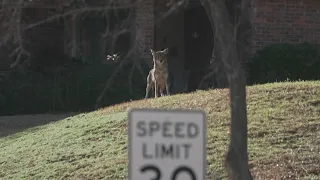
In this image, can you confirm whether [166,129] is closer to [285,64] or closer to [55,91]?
[285,64]

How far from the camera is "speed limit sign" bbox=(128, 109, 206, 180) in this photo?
4.31 meters

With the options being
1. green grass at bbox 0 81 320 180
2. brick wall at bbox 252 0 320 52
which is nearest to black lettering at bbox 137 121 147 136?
green grass at bbox 0 81 320 180

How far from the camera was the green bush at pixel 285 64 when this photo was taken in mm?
16031

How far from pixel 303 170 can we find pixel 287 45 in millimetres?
8599

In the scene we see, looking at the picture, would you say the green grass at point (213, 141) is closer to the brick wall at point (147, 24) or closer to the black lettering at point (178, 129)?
the black lettering at point (178, 129)

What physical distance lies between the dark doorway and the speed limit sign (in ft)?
52.3

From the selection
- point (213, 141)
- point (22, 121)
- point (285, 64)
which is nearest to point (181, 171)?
point (213, 141)

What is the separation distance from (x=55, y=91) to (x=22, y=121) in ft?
7.14

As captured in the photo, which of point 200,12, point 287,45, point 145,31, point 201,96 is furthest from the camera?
point 200,12

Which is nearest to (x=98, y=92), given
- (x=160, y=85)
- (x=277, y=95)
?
(x=160, y=85)

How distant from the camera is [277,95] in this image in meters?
11.3

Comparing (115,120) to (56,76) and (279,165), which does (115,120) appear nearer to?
(279,165)

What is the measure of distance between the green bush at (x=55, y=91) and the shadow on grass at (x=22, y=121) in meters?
0.74

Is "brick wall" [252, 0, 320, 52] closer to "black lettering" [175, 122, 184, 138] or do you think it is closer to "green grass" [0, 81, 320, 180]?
"green grass" [0, 81, 320, 180]
